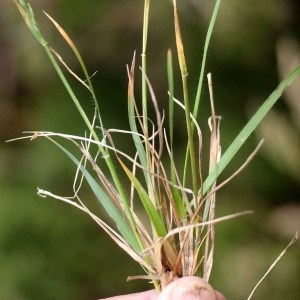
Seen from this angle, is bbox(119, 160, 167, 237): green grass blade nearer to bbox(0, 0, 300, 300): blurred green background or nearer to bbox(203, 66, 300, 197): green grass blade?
bbox(203, 66, 300, 197): green grass blade

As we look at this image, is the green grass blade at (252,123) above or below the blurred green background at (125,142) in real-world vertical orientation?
above

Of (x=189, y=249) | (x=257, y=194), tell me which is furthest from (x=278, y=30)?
(x=189, y=249)

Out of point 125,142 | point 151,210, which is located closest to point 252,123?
point 151,210

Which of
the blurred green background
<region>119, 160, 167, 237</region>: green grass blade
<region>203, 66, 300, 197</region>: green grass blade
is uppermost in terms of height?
<region>203, 66, 300, 197</region>: green grass blade

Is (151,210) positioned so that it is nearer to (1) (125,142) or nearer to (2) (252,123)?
(2) (252,123)

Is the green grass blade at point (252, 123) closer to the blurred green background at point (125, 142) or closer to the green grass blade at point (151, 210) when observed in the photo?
the green grass blade at point (151, 210)

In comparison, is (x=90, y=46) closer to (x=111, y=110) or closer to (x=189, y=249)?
(x=111, y=110)

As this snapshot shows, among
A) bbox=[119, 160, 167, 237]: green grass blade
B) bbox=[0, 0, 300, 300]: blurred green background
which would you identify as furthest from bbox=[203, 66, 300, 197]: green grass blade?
bbox=[0, 0, 300, 300]: blurred green background

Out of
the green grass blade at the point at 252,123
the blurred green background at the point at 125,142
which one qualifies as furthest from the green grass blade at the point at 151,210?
the blurred green background at the point at 125,142
